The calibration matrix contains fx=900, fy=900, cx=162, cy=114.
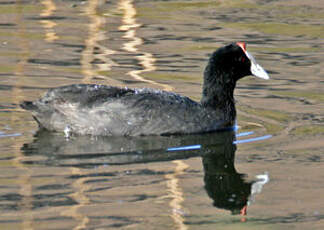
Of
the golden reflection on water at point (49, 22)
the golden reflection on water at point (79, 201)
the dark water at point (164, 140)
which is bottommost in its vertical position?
the golden reflection on water at point (49, 22)

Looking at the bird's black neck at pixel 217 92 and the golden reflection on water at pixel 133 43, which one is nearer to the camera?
the bird's black neck at pixel 217 92

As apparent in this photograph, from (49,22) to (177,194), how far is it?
937cm

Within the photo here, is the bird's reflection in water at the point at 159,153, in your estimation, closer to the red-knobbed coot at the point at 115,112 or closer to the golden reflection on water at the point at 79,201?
the red-knobbed coot at the point at 115,112

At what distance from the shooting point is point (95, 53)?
513 inches

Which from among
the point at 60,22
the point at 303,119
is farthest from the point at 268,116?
the point at 60,22

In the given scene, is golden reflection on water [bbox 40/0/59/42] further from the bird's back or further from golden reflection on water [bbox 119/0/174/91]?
the bird's back

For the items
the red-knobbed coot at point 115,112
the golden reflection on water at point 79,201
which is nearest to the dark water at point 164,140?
the golden reflection on water at point 79,201

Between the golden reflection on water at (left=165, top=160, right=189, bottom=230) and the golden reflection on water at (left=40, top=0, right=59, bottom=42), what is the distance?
6.88 meters

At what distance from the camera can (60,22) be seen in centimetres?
1557

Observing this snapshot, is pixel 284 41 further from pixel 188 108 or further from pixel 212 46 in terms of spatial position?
pixel 188 108

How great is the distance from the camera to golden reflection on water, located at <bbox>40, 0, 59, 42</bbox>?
14.3m

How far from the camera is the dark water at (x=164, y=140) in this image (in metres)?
6.32

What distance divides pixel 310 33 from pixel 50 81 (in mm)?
5481

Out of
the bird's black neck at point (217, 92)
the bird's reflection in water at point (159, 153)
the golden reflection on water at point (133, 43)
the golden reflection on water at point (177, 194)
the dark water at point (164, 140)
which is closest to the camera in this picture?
the golden reflection on water at point (177, 194)
